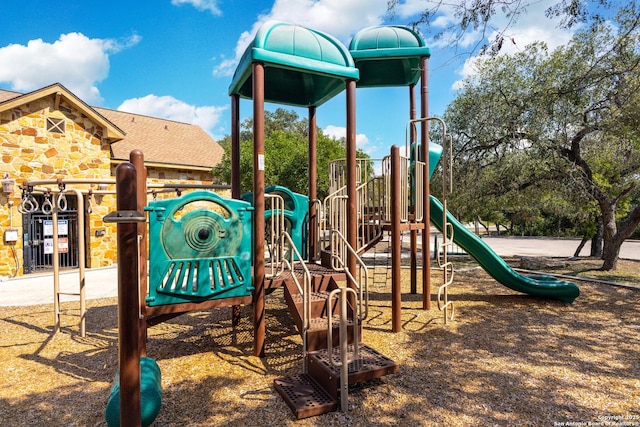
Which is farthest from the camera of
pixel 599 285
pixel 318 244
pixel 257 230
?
pixel 599 285

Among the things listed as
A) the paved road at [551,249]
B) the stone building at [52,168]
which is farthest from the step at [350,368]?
the paved road at [551,249]

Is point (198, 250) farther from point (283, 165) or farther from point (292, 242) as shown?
point (283, 165)

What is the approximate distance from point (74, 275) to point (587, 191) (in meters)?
15.6

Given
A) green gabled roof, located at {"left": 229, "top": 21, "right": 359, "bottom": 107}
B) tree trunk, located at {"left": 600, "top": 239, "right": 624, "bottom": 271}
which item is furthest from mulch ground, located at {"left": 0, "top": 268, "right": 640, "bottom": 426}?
tree trunk, located at {"left": 600, "top": 239, "right": 624, "bottom": 271}

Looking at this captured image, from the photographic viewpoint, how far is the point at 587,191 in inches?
443

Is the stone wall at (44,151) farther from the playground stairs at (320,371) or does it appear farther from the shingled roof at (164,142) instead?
the playground stairs at (320,371)

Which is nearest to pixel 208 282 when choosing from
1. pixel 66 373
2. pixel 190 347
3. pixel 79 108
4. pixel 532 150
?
pixel 190 347

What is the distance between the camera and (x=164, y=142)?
53.9ft

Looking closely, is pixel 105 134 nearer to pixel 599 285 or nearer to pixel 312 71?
pixel 312 71

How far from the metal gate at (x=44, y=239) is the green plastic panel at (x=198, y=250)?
869 centimetres

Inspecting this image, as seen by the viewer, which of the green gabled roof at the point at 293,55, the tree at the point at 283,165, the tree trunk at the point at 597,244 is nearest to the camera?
the green gabled roof at the point at 293,55

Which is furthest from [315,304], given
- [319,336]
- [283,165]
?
[283,165]

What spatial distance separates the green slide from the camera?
23.6ft

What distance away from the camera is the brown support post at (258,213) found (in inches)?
178
